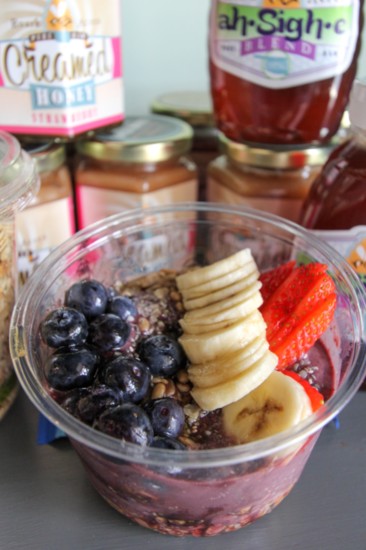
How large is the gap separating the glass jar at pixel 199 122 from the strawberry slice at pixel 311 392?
1.85ft

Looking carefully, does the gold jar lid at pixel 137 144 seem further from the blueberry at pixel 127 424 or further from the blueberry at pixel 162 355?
the blueberry at pixel 127 424

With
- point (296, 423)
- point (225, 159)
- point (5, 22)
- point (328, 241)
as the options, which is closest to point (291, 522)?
point (296, 423)

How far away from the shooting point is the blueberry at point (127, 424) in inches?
21.4

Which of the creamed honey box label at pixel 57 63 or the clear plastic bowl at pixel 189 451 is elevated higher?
the creamed honey box label at pixel 57 63

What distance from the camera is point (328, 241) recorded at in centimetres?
83

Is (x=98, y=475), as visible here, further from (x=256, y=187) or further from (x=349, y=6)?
(x=349, y=6)

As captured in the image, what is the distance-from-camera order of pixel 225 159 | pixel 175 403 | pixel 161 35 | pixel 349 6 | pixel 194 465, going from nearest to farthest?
pixel 194 465 → pixel 175 403 → pixel 349 6 → pixel 225 159 → pixel 161 35

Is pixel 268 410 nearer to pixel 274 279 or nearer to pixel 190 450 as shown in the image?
pixel 190 450

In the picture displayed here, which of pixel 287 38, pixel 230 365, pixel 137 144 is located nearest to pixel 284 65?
pixel 287 38

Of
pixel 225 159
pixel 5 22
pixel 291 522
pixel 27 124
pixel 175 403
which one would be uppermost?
pixel 5 22

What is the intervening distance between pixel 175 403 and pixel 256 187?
0.48 m

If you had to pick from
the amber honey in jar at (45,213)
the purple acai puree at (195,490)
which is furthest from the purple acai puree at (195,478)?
the amber honey in jar at (45,213)

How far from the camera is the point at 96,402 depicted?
59cm

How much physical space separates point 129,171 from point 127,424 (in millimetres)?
559
